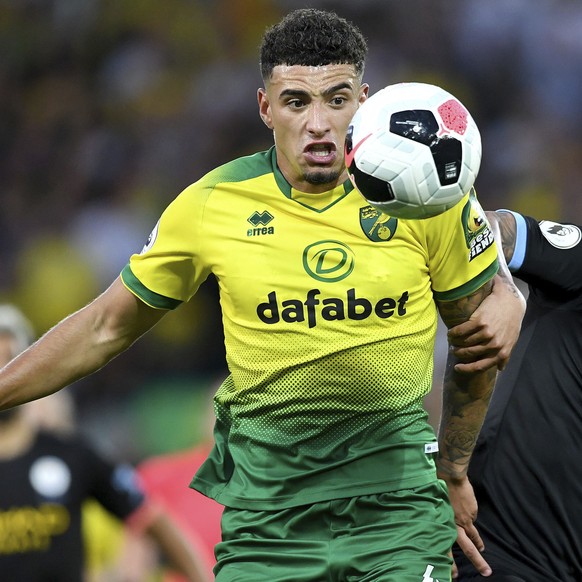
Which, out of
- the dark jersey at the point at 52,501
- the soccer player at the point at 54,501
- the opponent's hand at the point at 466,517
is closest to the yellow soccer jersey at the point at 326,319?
the opponent's hand at the point at 466,517

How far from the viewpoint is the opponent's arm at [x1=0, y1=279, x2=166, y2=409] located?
4.07 m

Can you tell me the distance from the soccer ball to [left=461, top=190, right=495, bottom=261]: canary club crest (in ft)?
0.80

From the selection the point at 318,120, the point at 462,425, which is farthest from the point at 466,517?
the point at 318,120

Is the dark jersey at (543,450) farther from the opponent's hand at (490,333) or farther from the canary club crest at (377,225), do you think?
the canary club crest at (377,225)

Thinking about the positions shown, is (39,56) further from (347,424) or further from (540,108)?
(347,424)

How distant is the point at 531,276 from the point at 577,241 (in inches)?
8.8

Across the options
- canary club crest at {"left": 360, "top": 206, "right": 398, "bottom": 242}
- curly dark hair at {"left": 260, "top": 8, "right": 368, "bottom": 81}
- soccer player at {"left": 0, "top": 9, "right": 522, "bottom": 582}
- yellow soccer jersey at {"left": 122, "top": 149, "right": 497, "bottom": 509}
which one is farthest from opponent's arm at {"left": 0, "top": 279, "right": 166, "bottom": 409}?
curly dark hair at {"left": 260, "top": 8, "right": 368, "bottom": 81}

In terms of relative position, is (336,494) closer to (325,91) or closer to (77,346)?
(77,346)

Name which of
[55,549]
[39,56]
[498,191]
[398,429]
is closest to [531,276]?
[398,429]

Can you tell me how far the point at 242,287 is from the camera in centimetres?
397

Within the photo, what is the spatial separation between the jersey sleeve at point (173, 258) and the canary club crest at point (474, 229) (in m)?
0.88

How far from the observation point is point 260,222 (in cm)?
402

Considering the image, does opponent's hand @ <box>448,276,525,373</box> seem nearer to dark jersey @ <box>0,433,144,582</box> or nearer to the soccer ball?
the soccer ball

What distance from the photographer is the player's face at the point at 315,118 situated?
3941 mm
